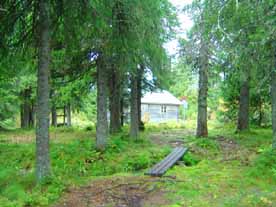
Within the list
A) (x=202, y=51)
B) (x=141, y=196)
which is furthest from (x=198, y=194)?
(x=202, y=51)

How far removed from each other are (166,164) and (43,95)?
3.44 meters

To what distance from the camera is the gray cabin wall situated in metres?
43.0

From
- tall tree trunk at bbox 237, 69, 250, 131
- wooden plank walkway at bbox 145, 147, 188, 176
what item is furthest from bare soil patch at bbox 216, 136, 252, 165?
tall tree trunk at bbox 237, 69, 250, 131

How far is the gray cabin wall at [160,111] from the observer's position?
A: 4303 cm

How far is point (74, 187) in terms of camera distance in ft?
26.0

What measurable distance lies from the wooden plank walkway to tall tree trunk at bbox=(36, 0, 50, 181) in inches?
87.1

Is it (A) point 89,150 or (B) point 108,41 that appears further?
(A) point 89,150

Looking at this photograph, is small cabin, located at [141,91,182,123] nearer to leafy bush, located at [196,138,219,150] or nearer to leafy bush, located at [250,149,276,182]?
leafy bush, located at [196,138,219,150]

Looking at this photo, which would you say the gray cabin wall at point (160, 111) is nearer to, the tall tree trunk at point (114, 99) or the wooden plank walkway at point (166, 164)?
the tall tree trunk at point (114, 99)

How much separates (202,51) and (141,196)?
7.87 meters

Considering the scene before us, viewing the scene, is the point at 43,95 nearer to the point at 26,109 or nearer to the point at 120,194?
the point at 120,194

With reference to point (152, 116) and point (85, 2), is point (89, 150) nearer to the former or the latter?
point (85, 2)

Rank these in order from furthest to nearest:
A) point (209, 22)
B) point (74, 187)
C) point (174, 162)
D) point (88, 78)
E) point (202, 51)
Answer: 1. point (88, 78)
2. point (202, 51)
3. point (174, 162)
4. point (209, 22)
5. point (74, 187)

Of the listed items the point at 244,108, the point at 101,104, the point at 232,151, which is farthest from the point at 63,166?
the point at 244,108
